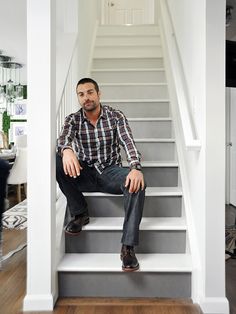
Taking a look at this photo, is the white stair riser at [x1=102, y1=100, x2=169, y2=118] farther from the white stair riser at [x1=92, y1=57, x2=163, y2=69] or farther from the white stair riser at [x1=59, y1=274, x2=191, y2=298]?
the white stair riser at [x1=59, y1=274, x2=191, y2=298]

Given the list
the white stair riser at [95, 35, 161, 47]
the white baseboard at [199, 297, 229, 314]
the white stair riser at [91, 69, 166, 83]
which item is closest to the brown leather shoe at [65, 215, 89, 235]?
the white baseboard at [199, 297, 229, 314]

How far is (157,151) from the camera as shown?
2965 mm

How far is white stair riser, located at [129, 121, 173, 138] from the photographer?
3162mm

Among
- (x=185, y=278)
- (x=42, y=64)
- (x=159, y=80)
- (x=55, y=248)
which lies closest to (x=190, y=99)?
(x=42, y=64)

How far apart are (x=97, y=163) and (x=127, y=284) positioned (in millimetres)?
819

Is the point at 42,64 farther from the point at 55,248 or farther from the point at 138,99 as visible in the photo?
the point at 138,99

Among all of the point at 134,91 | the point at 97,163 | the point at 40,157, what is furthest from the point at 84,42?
the point at 40,157

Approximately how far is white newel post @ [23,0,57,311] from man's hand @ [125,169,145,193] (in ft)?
1.53

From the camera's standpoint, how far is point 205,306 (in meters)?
1.85

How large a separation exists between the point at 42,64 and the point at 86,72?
6.20 ft

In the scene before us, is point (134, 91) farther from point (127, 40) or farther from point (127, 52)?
point (127, 40)

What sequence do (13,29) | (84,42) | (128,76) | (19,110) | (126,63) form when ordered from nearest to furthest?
1. (84,42)
2. (128,76)
3. (126,63)
4. (13,29)
5. (19,110)

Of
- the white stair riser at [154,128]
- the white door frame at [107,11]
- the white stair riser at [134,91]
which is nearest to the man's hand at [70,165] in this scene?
the white stair riser at [154,128]

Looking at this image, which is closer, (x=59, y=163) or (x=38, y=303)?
(x=38, y=303)
